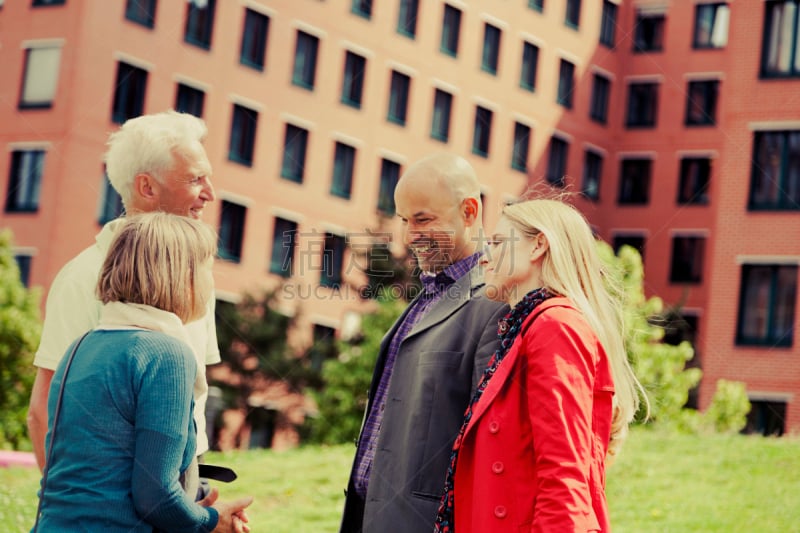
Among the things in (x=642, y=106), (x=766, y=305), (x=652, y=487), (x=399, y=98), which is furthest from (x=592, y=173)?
(x=652, y=487)

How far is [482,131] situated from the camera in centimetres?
4278

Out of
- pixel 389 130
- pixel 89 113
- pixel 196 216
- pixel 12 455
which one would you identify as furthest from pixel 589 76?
pixel 196 216

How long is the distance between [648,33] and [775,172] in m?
20.7

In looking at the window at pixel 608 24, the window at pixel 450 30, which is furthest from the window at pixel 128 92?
the window at pixel 608 24

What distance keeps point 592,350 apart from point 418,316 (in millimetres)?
1094

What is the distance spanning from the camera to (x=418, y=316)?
428cm

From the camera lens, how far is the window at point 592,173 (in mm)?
47688

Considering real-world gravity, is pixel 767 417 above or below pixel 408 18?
below

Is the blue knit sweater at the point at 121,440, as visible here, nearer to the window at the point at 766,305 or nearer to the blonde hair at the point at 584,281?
the blonde hair at the point at 584,281

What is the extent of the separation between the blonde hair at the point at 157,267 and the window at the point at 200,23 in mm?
32555

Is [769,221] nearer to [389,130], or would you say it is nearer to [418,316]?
[389,130]

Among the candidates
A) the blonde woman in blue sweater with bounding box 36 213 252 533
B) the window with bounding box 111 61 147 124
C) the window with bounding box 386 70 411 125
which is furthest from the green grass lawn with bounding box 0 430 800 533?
the window with bounding box 386 70 411 125

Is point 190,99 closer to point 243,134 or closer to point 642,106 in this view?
point 243,134

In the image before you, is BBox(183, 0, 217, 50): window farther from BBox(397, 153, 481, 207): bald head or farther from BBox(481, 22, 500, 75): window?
BBox(397, 153, 481, 207): bald head
